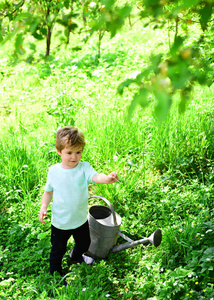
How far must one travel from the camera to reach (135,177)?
3420 mm

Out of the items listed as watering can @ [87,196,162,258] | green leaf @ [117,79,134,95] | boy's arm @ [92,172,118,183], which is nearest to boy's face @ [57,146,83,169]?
boy's arm @ [92,172,118,183]

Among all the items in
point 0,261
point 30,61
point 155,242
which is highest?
point 30,61

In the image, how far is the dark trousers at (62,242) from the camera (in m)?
2.56

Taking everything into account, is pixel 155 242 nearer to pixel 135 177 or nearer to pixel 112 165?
pixel 135 177

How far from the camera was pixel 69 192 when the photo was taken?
2447 mm

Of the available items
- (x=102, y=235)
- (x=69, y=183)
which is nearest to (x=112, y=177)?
(x=69, y=183)

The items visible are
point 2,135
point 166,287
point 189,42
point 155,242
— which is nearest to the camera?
point 166,287

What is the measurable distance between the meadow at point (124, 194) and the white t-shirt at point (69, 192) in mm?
340

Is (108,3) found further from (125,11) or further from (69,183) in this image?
(69,183)

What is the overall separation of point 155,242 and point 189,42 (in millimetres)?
5397

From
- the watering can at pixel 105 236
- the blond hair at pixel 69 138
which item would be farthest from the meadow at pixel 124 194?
the blond hair at pixel 69 138

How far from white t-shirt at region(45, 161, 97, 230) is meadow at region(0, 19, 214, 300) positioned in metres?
0.34

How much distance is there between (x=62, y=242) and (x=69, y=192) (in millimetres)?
410

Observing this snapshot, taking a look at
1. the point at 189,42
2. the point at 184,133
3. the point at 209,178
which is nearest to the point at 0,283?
the point at 209,178
